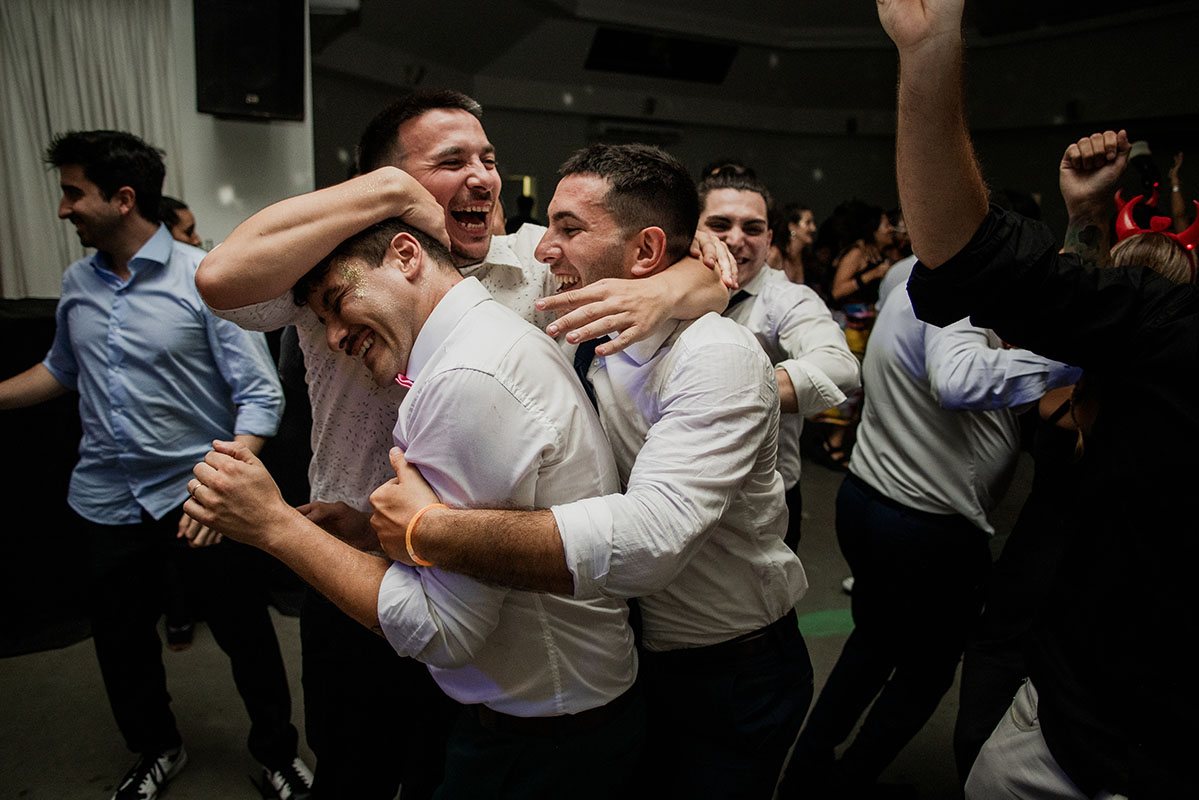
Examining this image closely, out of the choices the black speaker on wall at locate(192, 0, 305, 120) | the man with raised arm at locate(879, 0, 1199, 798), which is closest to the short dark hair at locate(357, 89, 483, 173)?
the man with raised arm at locate(879, 0, 1199, 798)

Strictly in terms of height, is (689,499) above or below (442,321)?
below

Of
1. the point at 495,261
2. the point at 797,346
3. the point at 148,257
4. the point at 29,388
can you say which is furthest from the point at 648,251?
the point at 29,388

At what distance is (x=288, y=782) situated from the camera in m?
2.21

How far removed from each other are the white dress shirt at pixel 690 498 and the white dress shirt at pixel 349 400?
0.38 metres

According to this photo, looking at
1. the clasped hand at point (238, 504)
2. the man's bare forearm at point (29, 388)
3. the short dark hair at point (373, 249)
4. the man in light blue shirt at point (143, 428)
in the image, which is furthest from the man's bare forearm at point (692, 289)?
the man's bare forearm at point (29, 388)

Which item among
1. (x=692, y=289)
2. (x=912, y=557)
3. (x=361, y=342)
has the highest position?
(x=692, y=289)

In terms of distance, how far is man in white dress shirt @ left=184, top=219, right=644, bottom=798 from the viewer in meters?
1.02

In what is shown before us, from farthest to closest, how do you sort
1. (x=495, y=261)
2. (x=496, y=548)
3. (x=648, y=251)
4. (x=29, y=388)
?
(x=29, y=388) → (x=495, y=261) → (x=648, y=251) → (x=496, y=548)

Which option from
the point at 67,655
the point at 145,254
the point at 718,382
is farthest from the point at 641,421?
the point at 67,655

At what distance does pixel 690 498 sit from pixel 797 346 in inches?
51.1

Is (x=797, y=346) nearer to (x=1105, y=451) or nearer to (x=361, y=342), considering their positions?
(x=1105, y=451)

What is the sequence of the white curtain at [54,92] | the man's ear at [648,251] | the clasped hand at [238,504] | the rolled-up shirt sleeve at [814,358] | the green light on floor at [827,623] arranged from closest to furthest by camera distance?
the clasped hand at [238,504]
the man's ear at [648,251]
the rolled-up shirt sleeve at [814,358]
the green light on floor at [827,623]
the white curtain at [54,92]

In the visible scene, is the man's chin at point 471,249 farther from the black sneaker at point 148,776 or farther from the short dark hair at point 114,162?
the black sneaker at point 148,776

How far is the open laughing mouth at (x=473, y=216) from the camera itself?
1.59m
